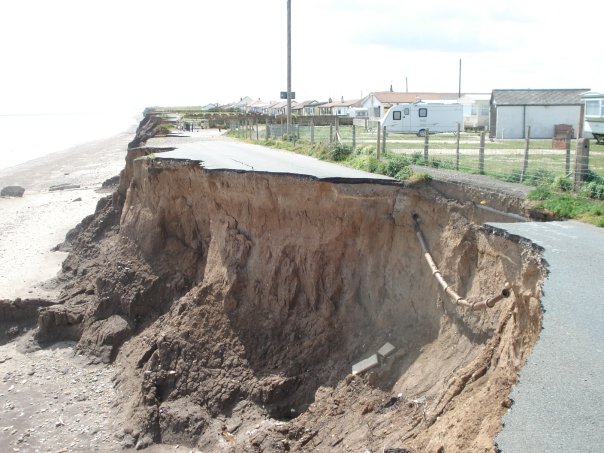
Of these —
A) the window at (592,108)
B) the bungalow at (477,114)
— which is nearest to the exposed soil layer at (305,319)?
the window at (592,108)

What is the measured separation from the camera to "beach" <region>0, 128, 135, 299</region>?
21.7 m

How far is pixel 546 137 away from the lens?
3419 centimetres

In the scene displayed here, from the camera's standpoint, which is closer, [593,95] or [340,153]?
[340,153]

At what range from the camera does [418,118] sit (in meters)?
40.8

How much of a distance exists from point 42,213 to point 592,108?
29.1 meters

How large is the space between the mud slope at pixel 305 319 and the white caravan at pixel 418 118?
81.4 feet

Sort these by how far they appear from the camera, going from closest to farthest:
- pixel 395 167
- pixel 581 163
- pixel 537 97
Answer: pixel 581 163 → pixel 395 167 → pixel 537 97

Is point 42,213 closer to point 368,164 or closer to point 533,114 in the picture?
point 368,164

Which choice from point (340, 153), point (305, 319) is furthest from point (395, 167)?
point (340, 153)

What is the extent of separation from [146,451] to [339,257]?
5195 mm

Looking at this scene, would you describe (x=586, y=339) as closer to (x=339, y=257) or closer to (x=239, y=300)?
(x=339, y=257)

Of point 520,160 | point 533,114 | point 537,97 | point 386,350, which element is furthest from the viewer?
point 537,97

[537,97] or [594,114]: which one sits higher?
[537,97]

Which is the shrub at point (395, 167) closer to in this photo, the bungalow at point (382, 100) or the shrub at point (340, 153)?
the shrub at point (340, 153)
